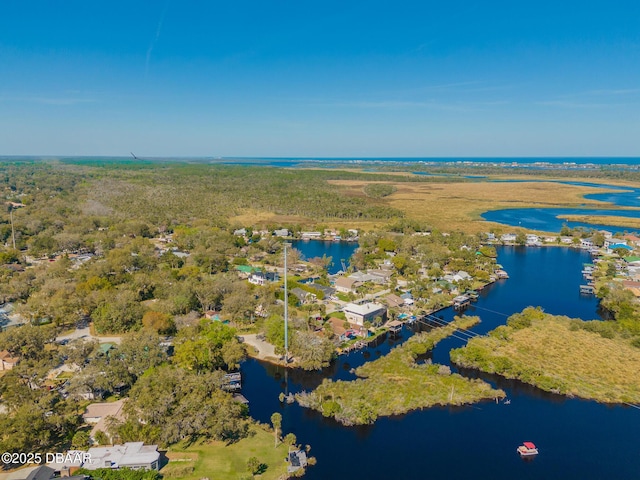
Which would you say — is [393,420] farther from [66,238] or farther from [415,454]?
[66,238]

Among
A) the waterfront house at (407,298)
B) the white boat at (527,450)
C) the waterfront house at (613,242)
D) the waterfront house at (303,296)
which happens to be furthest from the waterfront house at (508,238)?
the white boat at (527,450)

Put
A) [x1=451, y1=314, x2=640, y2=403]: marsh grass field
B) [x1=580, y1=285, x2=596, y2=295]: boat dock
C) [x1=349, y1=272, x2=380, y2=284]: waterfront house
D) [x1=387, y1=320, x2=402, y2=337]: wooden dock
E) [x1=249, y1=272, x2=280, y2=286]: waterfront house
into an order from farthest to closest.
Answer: [x1=349, y1=272, x2=380, y2=284]: waterfront house < [x1=249, y1=272, x2=280, y2=286]: waterfront house < [x1=580, y1=285, x2=596, y2=295]: boat dock < [x1=387, y1=320, x2=402, y2=337]: wooden dock < [x1=451, y1=314, x2=640, y2=403]: marsh grass field

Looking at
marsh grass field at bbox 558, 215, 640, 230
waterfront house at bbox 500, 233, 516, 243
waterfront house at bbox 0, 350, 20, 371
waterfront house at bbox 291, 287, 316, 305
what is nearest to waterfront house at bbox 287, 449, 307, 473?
waterfront house at bbox 291, 287, 316, 305

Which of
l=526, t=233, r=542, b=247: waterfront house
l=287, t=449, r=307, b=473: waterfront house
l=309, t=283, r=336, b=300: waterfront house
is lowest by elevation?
l=287, t=449, r=307, b=473: waterfront house

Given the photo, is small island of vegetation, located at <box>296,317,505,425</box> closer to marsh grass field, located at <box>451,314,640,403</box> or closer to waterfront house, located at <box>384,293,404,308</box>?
marsh grass field, located at <box>451,314,640,403</box>

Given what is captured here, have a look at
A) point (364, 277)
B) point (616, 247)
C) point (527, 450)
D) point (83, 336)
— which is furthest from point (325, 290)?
point (616, 247)

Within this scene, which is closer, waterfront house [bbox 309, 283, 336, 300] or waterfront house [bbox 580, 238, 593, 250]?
waterfront house [bbox 309, 283, 336, 300]

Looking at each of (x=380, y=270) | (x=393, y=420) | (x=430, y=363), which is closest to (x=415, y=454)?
(x=393, y=420)
